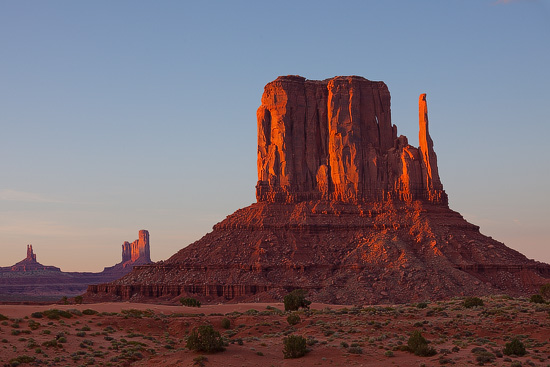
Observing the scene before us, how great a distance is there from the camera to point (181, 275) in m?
109

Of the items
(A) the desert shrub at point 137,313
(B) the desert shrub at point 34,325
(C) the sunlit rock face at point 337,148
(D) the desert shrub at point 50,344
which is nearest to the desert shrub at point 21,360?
(D) the desert shrub at point 50,344

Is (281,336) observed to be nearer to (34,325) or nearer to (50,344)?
(50,344)

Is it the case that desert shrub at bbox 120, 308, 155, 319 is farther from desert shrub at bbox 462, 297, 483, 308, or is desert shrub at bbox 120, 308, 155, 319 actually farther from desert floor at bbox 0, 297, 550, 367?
desert shrub at bbox 462, 297, 483, 308

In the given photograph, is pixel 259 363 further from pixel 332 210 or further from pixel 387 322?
pixel 332 210

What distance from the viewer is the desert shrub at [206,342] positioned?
51.0m

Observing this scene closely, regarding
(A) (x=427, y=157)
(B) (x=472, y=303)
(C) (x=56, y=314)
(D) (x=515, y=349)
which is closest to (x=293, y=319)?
(B) (x=472, y=303)

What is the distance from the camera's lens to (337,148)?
405ft

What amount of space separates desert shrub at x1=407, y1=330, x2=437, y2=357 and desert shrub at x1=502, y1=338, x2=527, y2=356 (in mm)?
4119

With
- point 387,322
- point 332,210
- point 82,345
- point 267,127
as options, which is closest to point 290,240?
point 332,210

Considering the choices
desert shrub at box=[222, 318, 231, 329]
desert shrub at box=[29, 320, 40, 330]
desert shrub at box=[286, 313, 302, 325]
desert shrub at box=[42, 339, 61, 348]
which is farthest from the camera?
desert shrub at box=[222, 318, 231, 329]

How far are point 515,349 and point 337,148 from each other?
7516 cm

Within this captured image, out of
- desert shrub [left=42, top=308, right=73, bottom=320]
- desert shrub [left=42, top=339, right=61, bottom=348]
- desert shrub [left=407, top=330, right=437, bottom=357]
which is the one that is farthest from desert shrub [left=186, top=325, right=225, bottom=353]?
desert shrub [left=42, top=308, right=73, bottom=320]

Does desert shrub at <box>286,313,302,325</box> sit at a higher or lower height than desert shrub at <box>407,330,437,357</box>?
higher

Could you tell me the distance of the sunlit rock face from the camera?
120 m
